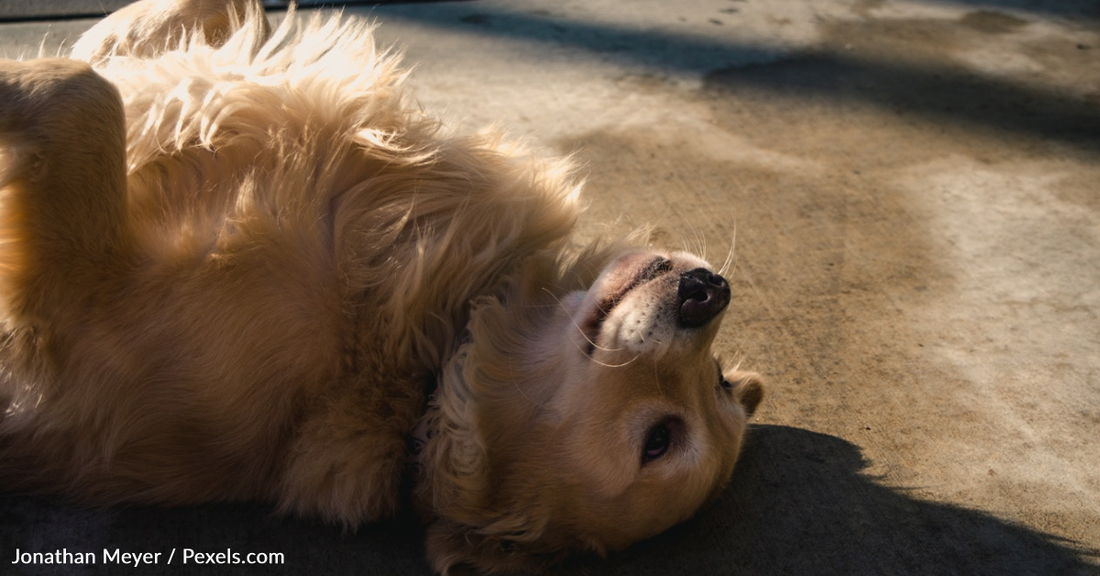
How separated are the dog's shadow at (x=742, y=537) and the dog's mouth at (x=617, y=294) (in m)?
0.57

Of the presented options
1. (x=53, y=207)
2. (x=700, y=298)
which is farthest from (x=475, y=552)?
(x=53, y=207)

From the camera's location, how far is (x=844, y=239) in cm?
386

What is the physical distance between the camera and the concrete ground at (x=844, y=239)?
2582 millimetres

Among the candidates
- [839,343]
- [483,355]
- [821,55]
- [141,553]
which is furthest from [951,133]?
[141,553]

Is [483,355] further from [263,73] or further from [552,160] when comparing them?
[263,73]

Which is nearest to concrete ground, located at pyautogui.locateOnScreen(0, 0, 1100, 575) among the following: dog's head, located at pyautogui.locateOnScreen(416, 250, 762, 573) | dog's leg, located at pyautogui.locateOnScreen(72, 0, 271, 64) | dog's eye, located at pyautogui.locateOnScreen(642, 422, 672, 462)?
dog's head, located at pyautogui.locateOnScreen(416, 250, 762, 573)

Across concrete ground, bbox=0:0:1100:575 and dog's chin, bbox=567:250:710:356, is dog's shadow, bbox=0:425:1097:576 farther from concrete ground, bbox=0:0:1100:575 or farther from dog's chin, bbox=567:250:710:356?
dog's chin, bbox=567:250:710:356

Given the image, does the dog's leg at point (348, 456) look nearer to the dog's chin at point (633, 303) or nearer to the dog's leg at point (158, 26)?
the dog's chin at point (633, 303)

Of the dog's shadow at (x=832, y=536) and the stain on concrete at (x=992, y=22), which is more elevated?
the stain on concrete at (x=992, y=22)

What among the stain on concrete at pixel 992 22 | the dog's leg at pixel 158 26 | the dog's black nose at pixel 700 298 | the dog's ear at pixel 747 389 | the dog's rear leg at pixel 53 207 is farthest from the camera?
the stain on concrete at pixel 992 22

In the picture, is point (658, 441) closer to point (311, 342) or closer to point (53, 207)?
point (311, 342)

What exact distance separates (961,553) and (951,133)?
8.44 ft

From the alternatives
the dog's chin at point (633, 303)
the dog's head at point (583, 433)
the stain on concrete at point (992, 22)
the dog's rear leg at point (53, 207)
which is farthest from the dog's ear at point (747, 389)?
the stain on concrete at point (992, 22)

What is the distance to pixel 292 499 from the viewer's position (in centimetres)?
243
